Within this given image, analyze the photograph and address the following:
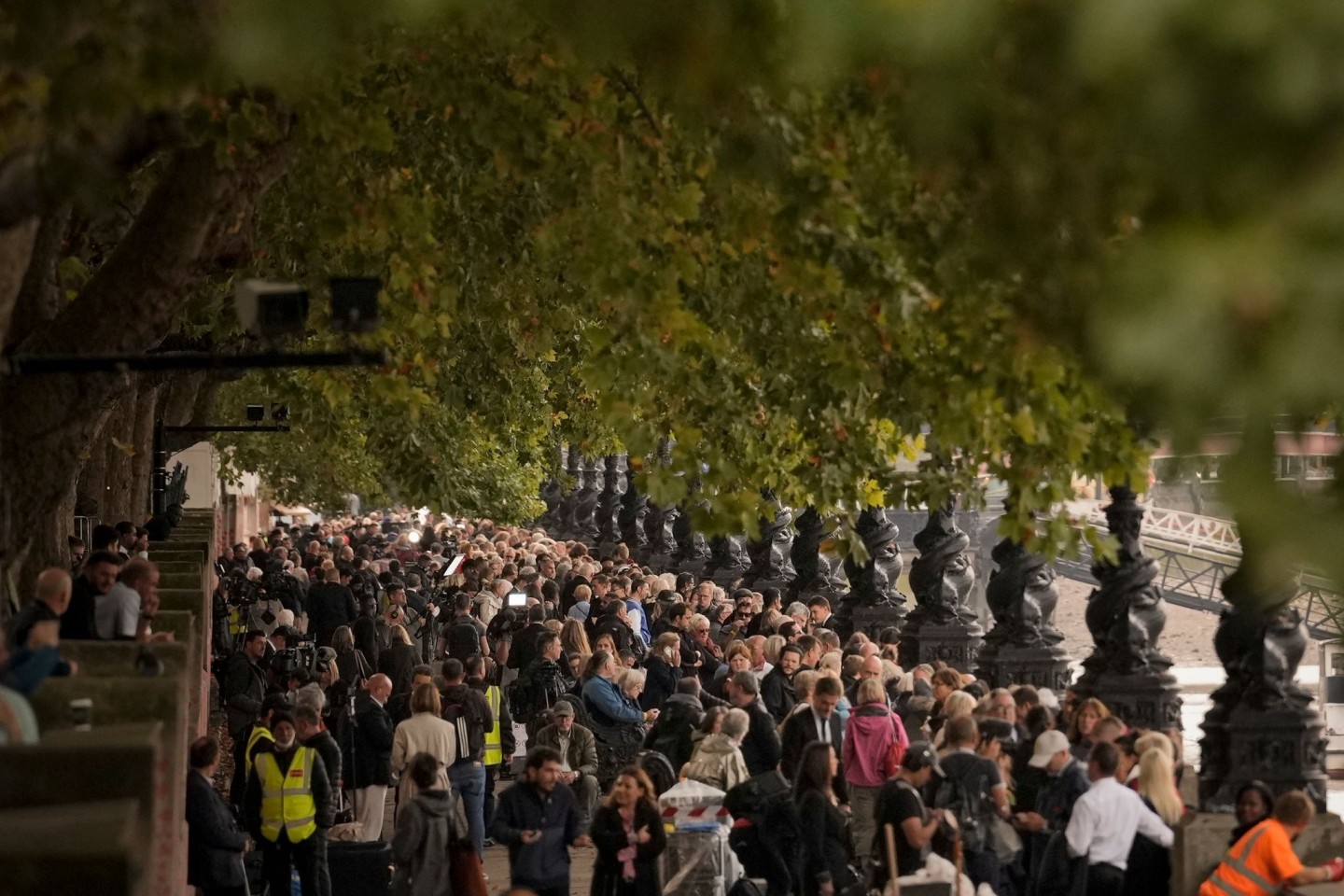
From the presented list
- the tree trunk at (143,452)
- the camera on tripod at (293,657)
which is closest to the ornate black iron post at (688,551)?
the tree trunk at (143,452)

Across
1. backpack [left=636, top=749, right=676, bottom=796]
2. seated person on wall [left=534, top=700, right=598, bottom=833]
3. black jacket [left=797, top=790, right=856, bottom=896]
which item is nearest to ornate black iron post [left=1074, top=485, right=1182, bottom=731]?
black jacket [left=797, top=790, right=856, bottom=896]

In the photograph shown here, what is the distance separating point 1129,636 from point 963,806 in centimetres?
303

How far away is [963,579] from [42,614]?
1268 centimetres

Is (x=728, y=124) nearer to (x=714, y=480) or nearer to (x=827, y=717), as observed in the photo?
(x=714, y=480)

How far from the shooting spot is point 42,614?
27.7ft

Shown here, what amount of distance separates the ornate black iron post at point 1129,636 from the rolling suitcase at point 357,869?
495 centimetres

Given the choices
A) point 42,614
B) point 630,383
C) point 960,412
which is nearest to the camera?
point 42,614

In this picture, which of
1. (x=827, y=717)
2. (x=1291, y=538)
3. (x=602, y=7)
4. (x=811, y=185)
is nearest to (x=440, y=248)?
(x=827, y=717)

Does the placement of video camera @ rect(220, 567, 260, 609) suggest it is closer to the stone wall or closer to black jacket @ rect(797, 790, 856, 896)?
black jacket @ rect(797, 790, 856, 896)

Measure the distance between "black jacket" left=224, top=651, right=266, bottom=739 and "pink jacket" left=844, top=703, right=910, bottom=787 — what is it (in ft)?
20.1

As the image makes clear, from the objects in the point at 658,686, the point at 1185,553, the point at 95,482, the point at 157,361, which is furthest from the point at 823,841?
the point at 1185,553

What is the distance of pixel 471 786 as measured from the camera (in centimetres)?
1524

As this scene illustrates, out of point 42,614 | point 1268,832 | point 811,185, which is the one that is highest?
point 811,185

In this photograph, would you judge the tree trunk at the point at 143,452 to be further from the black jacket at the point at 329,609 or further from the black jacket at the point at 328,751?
the black jacket at the point at 328,751
